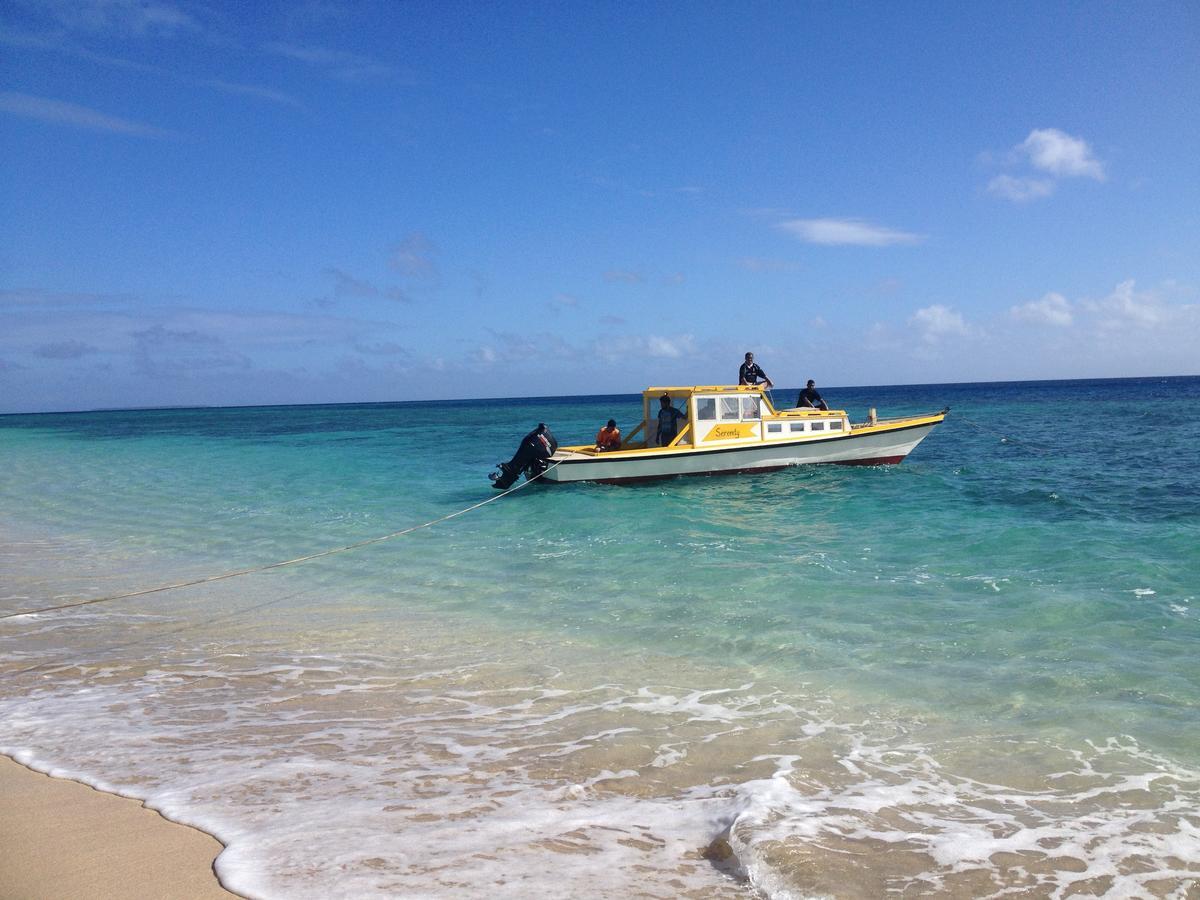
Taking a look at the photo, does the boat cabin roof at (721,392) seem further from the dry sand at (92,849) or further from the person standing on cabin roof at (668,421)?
the dry sand at (92,849)

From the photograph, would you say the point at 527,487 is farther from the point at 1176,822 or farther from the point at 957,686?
the point at 1176,822

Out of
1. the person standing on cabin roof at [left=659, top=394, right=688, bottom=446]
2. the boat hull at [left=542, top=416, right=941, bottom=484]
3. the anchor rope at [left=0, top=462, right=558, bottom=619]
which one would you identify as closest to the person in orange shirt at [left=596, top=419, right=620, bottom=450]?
the boat hull at [left=542, top=416, right=941, bottom=484]

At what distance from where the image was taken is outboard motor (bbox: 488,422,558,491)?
58.0 ft

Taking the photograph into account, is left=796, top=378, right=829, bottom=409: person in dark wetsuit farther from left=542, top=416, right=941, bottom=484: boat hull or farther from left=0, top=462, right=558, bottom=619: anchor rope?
left=0, top=462, right=558, bottom=619: anchor rope

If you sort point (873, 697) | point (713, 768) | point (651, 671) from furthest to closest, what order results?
point (651, 671), point (873, 697), point (713, 768)

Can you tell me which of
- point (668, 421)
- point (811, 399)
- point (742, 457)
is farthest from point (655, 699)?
point (811, 399)

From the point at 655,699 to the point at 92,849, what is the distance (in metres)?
3.58

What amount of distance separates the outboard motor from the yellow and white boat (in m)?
0.20

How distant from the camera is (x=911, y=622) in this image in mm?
7832

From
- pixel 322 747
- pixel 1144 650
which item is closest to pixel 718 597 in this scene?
pixel 1144 650

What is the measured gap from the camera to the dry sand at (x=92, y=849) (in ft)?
10.9

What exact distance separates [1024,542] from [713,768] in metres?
8.27

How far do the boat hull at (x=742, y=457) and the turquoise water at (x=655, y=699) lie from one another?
3.65m

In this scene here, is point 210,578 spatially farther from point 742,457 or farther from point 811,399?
point 811,399
